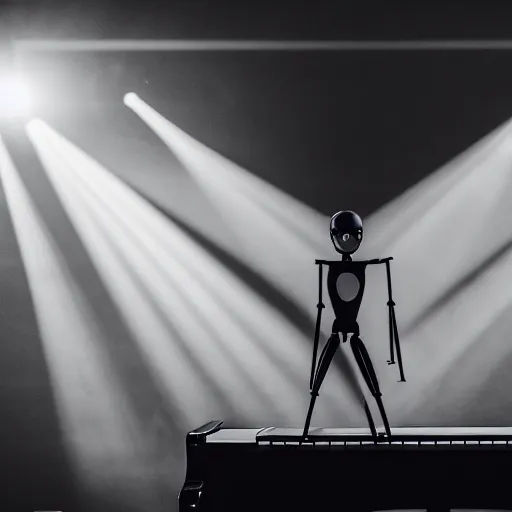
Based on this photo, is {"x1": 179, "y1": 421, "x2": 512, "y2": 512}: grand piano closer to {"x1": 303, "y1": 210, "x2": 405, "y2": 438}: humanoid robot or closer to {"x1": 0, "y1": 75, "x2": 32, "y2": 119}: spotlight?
{"x1": 303, "y1": 210, "x2": 405, "y2": 438}: humanoid robot

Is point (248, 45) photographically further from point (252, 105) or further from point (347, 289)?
point (347, 289)

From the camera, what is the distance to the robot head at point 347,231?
7.68ft

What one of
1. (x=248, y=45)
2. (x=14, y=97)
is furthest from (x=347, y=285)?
(x=14, y=97)

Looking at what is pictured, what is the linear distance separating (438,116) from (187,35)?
1.28 m

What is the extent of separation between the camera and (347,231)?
2340 mm

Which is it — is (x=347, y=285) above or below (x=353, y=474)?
above

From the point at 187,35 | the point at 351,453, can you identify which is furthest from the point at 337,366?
the point at 187,35

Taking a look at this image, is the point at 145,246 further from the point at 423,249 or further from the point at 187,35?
the point at 423,249

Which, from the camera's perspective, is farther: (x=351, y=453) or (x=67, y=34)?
(x=67, y=34)

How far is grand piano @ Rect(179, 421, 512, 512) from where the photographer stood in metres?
2.09

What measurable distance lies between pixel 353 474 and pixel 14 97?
2.42 metres

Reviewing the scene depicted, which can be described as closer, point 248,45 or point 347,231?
point 347,231


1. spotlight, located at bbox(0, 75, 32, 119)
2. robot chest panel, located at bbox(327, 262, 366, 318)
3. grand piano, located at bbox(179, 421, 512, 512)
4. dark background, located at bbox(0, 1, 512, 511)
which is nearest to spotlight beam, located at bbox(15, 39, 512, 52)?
dark background, located at bbox(0, 1, 512, 511)

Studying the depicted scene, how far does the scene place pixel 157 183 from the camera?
3.18m
